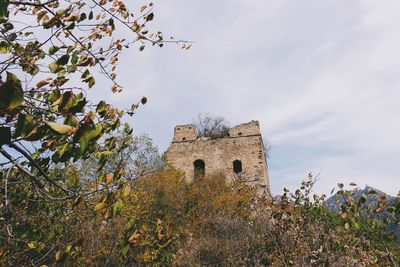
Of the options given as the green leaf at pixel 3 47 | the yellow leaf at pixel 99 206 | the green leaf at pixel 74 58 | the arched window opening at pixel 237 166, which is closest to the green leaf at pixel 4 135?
the yellow leaf at pixel 99 206

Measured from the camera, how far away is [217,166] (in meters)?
19.7

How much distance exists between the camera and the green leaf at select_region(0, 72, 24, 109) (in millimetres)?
1087

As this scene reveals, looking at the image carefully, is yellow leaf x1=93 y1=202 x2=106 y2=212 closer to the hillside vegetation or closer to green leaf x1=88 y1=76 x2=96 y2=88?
the hillside vegetation

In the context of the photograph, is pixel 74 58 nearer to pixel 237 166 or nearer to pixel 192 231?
pixel 192 231

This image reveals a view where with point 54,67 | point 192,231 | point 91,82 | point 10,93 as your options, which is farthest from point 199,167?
point 10,93

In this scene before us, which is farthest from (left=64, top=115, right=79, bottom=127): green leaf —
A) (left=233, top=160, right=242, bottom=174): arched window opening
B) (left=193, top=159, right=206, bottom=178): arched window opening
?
(left=233, top=160, right=242, bottom=174): arched window opening

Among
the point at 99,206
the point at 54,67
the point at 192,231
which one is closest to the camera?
the point at 99,206

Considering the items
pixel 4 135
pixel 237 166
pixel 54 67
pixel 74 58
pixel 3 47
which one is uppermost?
pixel 237 166

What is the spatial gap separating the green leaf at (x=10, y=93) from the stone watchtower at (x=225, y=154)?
58.2ft

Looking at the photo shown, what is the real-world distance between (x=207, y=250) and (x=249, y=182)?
24.3 ft

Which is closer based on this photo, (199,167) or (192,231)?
(192,231)

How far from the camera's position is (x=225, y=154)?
65.6ft

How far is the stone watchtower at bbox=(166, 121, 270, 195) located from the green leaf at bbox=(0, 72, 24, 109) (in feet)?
58.2

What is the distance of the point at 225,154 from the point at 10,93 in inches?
752
